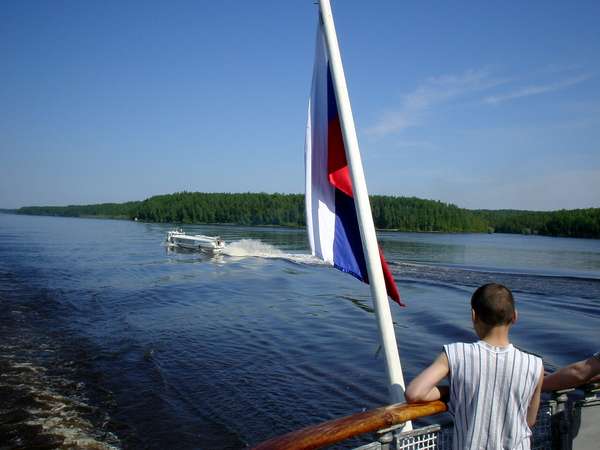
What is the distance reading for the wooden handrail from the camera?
2295 mm

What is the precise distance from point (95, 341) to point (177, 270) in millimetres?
17025

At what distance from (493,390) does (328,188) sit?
6.99 ft

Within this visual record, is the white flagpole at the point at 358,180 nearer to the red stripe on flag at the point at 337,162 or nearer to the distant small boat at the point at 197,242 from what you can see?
the red stripe on flag at the point at 337,162

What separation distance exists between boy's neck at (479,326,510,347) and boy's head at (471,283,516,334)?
23mm

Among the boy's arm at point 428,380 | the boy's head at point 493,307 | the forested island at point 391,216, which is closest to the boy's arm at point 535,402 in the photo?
the boy's head at point 493,307

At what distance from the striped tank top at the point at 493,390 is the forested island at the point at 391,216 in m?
120

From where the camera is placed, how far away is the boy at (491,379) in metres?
2.40

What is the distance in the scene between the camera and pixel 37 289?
64.2ft

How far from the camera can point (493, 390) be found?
242 centimetres

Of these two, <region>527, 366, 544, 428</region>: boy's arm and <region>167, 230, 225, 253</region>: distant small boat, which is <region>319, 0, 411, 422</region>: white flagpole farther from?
<region>167, 230, 225, 253</region>: distant small boat

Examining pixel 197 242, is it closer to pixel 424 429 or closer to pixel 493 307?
pixel 424 429

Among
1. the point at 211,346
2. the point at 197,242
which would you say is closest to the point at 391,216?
the point at 197,242

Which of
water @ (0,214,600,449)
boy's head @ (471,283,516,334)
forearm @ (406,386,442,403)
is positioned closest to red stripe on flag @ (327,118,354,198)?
water @ (0,214,600,449)

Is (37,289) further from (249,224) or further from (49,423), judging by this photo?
(249,224)
